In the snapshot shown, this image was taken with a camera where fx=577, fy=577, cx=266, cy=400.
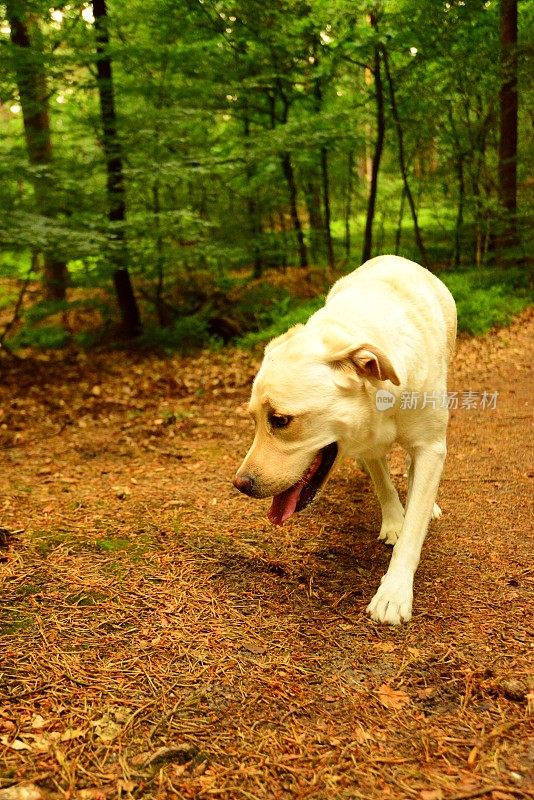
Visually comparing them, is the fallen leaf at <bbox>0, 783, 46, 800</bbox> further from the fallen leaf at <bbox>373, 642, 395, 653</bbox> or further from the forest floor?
the fallen leaf at <bbox>373, 642, 395, 653</bbox>

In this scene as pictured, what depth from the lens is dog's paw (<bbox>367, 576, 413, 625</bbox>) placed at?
2.74 metres

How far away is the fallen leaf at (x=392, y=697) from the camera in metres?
2.15

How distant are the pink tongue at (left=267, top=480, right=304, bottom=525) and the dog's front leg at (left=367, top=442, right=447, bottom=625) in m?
0.59

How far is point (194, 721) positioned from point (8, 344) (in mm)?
10027

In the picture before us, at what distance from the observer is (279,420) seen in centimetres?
271

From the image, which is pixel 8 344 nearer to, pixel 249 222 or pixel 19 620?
pixel 249 222

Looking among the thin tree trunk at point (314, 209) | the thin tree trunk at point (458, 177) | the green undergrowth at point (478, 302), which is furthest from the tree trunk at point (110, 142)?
the thin tree trunk at point (458, 177)

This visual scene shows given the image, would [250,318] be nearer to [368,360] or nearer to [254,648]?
[368,360]

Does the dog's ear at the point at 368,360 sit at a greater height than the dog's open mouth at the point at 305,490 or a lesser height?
greater

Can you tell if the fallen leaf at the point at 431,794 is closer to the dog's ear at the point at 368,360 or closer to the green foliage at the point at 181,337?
the dog's ear at the point at 368,360

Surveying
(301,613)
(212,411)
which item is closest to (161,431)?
(212,411)

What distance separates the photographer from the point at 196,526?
12.0 ft

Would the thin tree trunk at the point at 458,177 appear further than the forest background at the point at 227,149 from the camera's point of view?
Yes

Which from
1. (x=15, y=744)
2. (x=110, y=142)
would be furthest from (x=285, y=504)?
(x=110, y=142)
